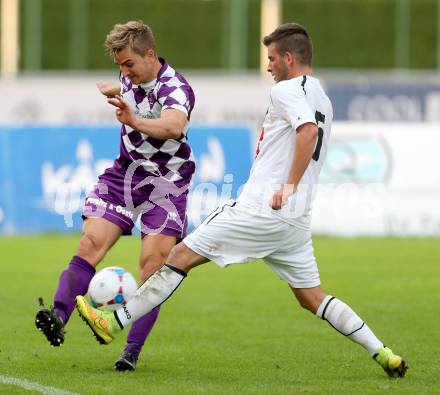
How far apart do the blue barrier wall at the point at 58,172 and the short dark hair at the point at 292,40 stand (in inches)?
405

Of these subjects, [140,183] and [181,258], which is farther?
[140,183]

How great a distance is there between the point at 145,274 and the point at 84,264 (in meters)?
0.39

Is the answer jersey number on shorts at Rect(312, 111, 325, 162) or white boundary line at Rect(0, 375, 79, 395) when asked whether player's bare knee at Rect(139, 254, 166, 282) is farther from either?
jersey number on shorts at Rect(312, 111, 325, 162)

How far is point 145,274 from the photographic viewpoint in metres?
7.72

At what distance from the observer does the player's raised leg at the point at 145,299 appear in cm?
709

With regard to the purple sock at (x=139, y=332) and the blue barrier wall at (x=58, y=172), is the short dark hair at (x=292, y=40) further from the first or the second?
the blue barrier wall at (x=58, y=172)

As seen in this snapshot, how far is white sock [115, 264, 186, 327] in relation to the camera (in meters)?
7.14

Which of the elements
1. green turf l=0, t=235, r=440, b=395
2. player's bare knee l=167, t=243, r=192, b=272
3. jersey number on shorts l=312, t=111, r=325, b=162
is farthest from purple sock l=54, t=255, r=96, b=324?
jersey number on shorts l=312, t=111, r=325, b=162

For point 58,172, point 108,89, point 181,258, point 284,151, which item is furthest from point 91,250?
point 58,172

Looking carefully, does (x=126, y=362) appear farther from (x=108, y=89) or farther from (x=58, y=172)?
(x=58, y=172)

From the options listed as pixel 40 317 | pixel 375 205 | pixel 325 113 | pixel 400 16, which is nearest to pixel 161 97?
pixel 325 113

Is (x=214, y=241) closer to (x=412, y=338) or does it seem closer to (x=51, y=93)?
(x=412, y=338)

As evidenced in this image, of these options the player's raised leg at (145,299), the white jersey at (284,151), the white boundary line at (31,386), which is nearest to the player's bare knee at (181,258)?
the player's raised leg at (145,299)

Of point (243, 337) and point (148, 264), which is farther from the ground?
point (148, 264)
